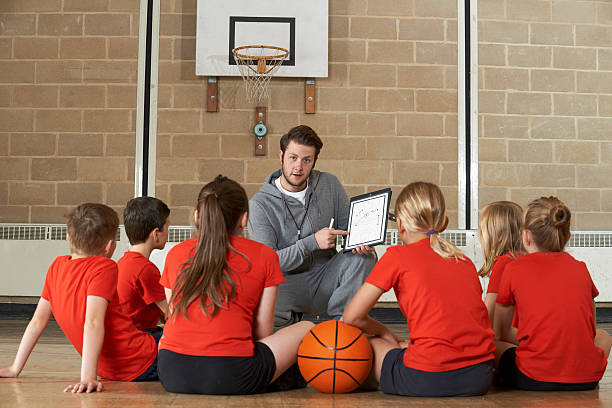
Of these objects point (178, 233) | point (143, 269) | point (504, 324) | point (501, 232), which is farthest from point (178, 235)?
point (504, 324)

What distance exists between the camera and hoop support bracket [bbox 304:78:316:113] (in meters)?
5.39

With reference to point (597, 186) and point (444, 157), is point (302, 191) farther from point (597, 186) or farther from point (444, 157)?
point (597, 186)

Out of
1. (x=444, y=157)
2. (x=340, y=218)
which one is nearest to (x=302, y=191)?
(x=340, y=218)

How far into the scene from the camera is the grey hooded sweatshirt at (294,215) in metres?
3.19

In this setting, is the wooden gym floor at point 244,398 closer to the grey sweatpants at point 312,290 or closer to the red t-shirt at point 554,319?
the red t-shirt at point 554,319

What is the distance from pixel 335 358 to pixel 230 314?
404mm

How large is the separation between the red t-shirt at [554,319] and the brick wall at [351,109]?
323cm

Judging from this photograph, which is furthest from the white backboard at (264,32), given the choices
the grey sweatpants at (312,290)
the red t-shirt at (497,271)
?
the red t-shirt at (497,271)

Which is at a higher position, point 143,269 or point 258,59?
point 258,59

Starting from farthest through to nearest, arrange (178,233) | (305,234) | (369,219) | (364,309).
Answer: (178,233) < (305,234) < (369,219) < (364,309)

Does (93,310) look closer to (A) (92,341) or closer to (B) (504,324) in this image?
(A) (92,341)

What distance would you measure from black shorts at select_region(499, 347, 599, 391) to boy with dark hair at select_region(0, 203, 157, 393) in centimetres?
133

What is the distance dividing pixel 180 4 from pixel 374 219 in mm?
3511

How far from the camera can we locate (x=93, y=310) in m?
2.11
